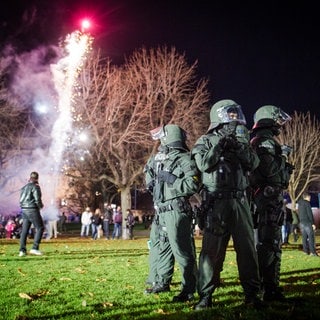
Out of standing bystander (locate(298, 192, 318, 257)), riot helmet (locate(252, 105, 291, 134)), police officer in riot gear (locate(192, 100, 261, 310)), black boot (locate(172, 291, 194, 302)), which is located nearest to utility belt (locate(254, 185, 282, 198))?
police officer in riot gear (locate(192, 100, 261, 310))

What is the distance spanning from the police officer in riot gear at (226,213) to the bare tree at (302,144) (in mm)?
35440

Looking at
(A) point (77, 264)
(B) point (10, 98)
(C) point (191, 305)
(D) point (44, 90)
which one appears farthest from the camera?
(B) point (10, 98)

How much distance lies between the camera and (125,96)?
27.5 meters

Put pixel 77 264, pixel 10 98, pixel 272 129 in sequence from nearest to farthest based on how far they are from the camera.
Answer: pixel 272 129 → pixel 77 264 → pixel 10 98

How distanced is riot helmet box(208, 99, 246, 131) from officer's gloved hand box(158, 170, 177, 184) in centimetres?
94

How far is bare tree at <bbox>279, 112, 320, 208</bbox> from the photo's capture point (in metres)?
40.3

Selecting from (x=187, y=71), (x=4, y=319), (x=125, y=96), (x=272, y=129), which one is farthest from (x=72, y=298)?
(x=187, y=71)

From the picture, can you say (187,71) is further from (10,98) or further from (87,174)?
(10,98)

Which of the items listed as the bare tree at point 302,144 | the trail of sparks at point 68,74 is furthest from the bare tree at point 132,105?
the bare tree at point 302,144

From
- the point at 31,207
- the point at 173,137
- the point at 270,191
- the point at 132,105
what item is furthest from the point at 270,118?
the point at 132,105

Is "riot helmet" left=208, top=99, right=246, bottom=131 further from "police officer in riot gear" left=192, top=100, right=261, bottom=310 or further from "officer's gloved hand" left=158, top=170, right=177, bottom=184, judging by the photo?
"officer's gloved hand" left=158, top=170, right=177, bottom=184

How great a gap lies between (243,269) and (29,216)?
28.3 ft

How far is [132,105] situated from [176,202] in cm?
2175

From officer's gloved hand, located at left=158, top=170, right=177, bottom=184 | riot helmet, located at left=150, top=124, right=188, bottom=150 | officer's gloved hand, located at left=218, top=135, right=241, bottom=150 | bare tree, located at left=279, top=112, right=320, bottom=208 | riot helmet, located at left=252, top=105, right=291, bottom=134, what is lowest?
officer's gloved hand, located at left=158, top=170, right=177, bottom=184
